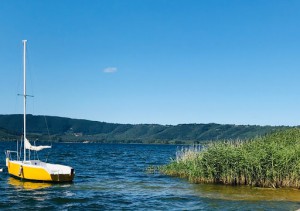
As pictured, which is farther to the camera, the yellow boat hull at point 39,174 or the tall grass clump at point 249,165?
the yellow boat hull at point 39,174

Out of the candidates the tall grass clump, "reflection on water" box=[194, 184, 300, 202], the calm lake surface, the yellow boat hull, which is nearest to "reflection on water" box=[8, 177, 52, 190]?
the calm lake surface

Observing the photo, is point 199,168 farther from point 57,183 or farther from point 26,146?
point 26,146

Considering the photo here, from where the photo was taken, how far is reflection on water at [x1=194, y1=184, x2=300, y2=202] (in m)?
28.8

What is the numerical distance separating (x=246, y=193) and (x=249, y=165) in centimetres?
270

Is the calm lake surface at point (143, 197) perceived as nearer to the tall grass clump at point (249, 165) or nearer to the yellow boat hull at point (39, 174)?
the yellow boat hull at point (39, 174)

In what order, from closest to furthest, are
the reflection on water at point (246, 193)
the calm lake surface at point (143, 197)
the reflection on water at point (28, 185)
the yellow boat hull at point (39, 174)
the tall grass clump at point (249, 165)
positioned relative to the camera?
the calm lake surface at point (143, 197)
the reflection on water at point (246, 193)
the tall grass clump at point (249, 165)
the reflection on water at point (28, 185)
the yellow boat hull at point (39, 174)

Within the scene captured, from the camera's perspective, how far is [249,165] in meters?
32.7

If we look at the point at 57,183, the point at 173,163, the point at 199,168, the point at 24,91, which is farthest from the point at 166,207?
the point at 24,91

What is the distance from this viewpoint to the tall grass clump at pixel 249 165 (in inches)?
1261

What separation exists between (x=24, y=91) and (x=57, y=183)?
1035 cm

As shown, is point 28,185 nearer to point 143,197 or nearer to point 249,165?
point 143,197

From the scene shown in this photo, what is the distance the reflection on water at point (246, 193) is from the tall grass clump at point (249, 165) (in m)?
0.77

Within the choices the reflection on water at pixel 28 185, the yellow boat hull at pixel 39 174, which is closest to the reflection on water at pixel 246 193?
the yellow boat hull at pixel 39 174

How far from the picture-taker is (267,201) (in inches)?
1091
